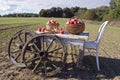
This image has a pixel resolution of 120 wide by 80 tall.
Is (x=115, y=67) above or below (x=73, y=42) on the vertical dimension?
below

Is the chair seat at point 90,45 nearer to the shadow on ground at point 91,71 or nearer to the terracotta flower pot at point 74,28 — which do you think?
the terracotta flower pot at point 74,28

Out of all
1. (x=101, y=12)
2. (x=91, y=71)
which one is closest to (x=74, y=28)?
(x=91, y=71)

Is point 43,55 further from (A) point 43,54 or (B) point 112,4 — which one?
(B) point 112,4

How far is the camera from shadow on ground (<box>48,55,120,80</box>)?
6006 millimetres

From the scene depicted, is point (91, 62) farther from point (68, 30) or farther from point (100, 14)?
point (100, 14)

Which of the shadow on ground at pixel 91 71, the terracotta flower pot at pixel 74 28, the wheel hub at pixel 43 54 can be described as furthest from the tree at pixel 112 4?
the wheel hub at pixel 43 54

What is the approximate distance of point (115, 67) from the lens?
712cm

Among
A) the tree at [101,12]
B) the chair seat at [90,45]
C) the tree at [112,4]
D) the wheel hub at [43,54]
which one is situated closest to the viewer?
the wheel hub at [43,54]

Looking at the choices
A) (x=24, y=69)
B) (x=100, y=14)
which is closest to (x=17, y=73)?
(x=24, y=69)

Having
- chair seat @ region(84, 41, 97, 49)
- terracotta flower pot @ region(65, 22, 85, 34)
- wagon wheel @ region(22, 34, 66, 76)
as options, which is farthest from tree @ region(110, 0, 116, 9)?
wagon wheel @ region(22, 34, 66, 76)

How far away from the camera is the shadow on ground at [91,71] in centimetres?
601

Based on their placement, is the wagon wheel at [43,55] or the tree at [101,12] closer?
the wagon wheel at [43,55]

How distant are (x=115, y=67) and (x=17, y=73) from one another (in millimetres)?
2879

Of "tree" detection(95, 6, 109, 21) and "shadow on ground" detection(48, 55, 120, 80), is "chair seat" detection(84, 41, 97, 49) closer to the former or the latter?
"shadow on ground" detection(48, 55, 120, 80)
